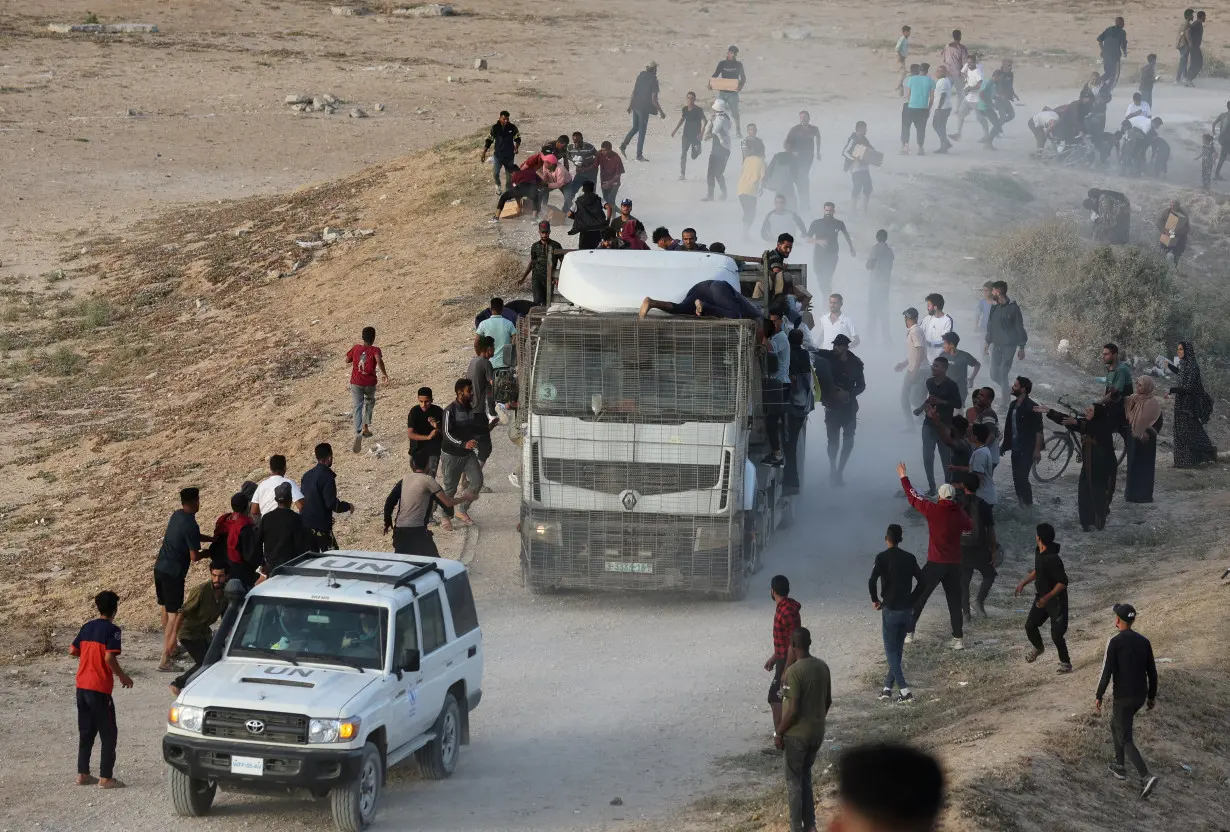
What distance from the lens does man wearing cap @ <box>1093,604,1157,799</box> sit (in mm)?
11625

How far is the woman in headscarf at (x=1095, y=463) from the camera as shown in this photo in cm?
1902

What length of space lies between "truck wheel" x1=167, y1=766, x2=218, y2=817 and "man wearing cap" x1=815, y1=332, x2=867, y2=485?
10497 millimetres

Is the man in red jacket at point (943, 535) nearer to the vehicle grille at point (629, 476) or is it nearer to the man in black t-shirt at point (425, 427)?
the vehicle grille at point (629, 476)

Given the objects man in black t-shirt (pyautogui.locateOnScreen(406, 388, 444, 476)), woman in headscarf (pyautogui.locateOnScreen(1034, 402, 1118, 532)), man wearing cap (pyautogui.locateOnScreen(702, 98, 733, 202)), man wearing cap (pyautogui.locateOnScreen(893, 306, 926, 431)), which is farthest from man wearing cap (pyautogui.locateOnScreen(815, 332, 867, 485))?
man wearing cap (pyautogui.locateOnScreen(702, 98, 733, 202))

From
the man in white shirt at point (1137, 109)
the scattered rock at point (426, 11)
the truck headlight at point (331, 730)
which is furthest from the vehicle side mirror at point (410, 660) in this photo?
the scattered rock at point (426, 11)

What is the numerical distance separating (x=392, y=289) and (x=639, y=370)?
13.8m

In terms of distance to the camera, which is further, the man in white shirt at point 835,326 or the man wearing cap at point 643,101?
the man wearing cap at point 643,101

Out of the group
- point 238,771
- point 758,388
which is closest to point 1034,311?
point 758,388

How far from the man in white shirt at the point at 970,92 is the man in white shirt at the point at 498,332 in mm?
23381

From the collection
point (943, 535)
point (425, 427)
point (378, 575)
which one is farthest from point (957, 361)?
point (378, 575)

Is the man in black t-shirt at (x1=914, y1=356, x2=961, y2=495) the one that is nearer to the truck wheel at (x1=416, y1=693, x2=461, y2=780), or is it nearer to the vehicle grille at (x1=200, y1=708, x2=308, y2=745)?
the truck wheel at (x1=416, y1=693, x2=461, y2=780)

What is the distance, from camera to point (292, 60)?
172 ft

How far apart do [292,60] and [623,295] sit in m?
38.9

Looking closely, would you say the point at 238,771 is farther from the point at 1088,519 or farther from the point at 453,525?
the point at 1088,519
